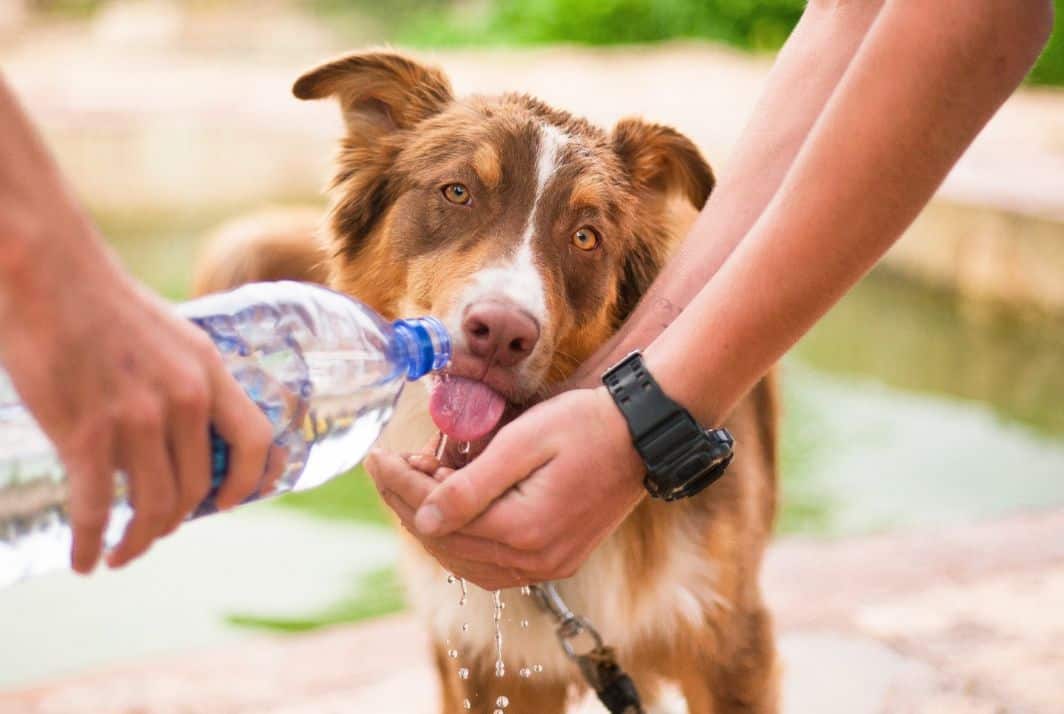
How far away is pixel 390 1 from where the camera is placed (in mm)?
24109

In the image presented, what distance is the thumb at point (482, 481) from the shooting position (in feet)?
5.40

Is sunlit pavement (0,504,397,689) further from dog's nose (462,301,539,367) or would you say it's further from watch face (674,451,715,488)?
watch face (674,451,715,488)

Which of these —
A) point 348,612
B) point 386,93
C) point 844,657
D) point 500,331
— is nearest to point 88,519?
point 500,331

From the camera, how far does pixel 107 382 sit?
3.15 ft

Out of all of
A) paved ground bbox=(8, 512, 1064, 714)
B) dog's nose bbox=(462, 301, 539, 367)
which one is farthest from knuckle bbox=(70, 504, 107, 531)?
paved ground bbox=(8, 512, 1064, 714)

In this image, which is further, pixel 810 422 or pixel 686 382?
pixel 810 422

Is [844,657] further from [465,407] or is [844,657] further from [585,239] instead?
[465,407]

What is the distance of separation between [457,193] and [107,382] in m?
1.47

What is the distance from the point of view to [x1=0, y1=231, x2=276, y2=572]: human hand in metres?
0.93

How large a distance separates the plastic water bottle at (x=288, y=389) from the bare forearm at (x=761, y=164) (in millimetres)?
366

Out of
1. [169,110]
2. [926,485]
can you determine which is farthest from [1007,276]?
[169,110]

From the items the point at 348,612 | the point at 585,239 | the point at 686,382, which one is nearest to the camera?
the point at 686,382

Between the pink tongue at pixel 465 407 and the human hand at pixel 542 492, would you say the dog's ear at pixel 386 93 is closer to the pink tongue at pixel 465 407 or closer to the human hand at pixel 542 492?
the pink tongue at pixel 465 407

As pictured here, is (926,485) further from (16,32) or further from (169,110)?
(16,32)
